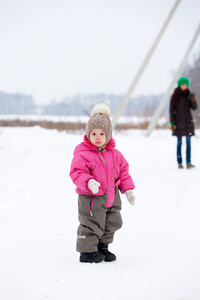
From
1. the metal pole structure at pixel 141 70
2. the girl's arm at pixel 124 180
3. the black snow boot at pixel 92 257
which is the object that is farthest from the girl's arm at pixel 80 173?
the metal pole structure at pixel 141 70

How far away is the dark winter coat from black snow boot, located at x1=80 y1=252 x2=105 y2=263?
175 inches

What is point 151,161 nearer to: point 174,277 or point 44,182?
point 44,182

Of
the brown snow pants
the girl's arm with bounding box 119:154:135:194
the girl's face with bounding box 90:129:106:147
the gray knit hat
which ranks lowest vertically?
the brown snow pants

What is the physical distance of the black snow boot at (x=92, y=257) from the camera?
2990mm

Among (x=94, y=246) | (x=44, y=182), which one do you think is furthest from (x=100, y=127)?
(x=44, y=182)

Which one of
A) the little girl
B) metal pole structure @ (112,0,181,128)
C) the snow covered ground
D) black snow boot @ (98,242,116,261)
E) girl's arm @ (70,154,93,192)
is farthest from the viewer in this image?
metal pole structure @ (112,0,181,128)

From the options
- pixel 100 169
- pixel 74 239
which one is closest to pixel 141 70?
pixel 74 239

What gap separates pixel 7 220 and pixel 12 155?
3.50 metres

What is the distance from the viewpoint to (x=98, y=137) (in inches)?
118

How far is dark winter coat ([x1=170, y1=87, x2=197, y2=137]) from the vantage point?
7043 mm

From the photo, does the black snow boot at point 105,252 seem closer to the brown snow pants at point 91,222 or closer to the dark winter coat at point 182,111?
the brown snow pants at point 91,222

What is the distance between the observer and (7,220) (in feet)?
14.0

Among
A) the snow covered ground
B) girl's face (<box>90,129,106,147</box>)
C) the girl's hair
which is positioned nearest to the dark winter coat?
the girl's hair

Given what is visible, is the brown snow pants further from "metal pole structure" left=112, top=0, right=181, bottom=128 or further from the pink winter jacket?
"metal pole structure" left=112, top=0, right=181, bottom=128
